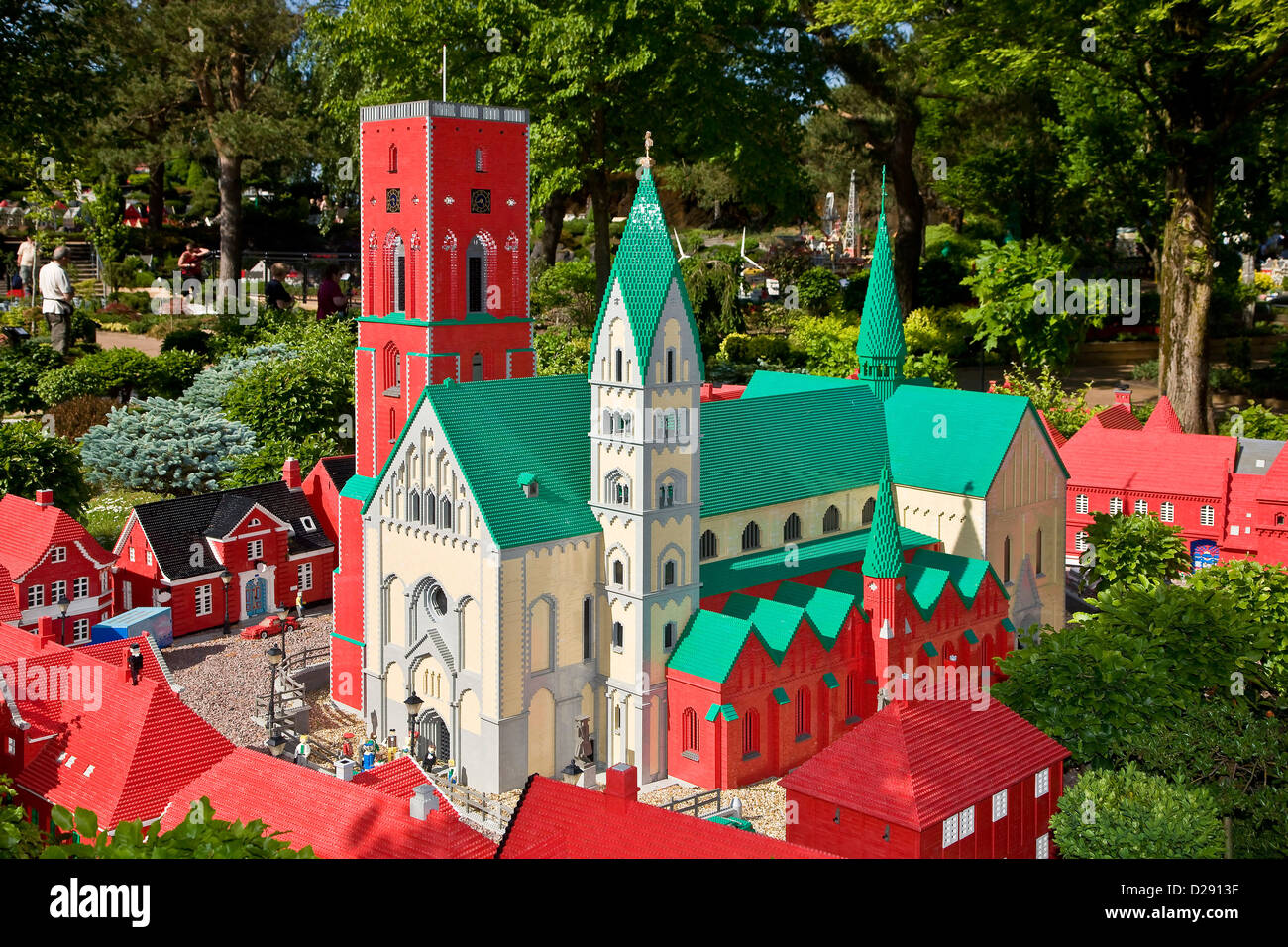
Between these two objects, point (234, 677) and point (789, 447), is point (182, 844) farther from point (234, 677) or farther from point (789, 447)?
point (789, 447)

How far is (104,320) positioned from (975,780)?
3060 inches

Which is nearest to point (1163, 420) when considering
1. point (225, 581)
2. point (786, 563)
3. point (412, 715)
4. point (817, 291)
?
point (786, 563)

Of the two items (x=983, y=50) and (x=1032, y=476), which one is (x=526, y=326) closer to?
(x=1032, y=476)

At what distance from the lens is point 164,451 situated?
71.2 meters

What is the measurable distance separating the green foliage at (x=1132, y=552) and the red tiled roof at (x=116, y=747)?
34.8m

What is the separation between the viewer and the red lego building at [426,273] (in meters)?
48.3

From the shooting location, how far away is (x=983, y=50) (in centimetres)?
7125

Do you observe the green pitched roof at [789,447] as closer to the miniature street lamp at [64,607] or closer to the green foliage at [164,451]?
the miniature street lamp at [64,607]

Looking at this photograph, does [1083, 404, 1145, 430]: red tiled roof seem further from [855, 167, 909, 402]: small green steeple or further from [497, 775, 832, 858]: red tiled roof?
[497, 775, 832, 858]: red tiled roof

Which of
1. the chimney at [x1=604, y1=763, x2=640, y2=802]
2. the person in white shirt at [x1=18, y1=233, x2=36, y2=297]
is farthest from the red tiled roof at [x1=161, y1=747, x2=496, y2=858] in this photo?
the person in white shirt at [x1=18, y1=233, x2=36, y2=297]

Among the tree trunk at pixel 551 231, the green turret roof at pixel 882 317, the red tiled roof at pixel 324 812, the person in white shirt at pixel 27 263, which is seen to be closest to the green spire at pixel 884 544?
the green turret roof at pixel 882 317

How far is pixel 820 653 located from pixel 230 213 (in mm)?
62897

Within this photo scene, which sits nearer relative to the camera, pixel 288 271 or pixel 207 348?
pixel 207 348

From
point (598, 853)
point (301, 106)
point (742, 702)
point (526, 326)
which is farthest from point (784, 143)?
point (598, 853)
